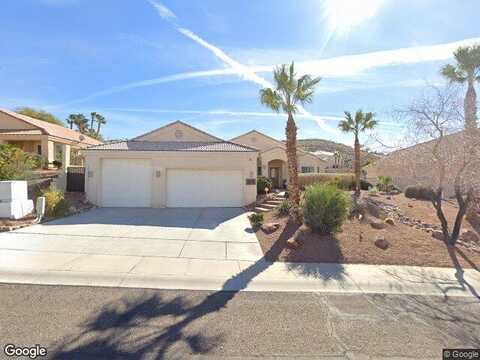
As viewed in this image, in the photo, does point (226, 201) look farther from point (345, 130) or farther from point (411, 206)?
point (345, 130)

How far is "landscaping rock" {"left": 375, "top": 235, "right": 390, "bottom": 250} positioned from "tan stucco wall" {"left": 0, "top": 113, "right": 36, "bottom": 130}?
88.5 ft

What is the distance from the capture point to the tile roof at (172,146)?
46.6 feet

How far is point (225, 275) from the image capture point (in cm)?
542

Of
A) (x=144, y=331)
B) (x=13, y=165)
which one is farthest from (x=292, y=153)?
(x=13, y=165)

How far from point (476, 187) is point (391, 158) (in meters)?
2.49

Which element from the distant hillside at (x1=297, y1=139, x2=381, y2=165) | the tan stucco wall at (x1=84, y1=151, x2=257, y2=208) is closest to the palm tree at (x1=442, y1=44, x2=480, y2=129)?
the distant hillside at (x1=297, y1=139, x2=381, y2=165)

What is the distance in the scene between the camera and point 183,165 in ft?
45.8

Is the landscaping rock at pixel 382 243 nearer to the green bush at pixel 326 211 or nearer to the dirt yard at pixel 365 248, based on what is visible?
the dirt yard at pixel 365 248

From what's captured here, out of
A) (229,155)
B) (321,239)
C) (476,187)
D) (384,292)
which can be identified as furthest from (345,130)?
(384,292)

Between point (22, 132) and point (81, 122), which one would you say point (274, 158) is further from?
point (81, 122)

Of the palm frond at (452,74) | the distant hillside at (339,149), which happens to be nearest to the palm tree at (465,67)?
the palm frond at (452,74)

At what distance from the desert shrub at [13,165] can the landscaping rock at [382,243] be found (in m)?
15.1

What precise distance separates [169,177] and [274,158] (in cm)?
1381
